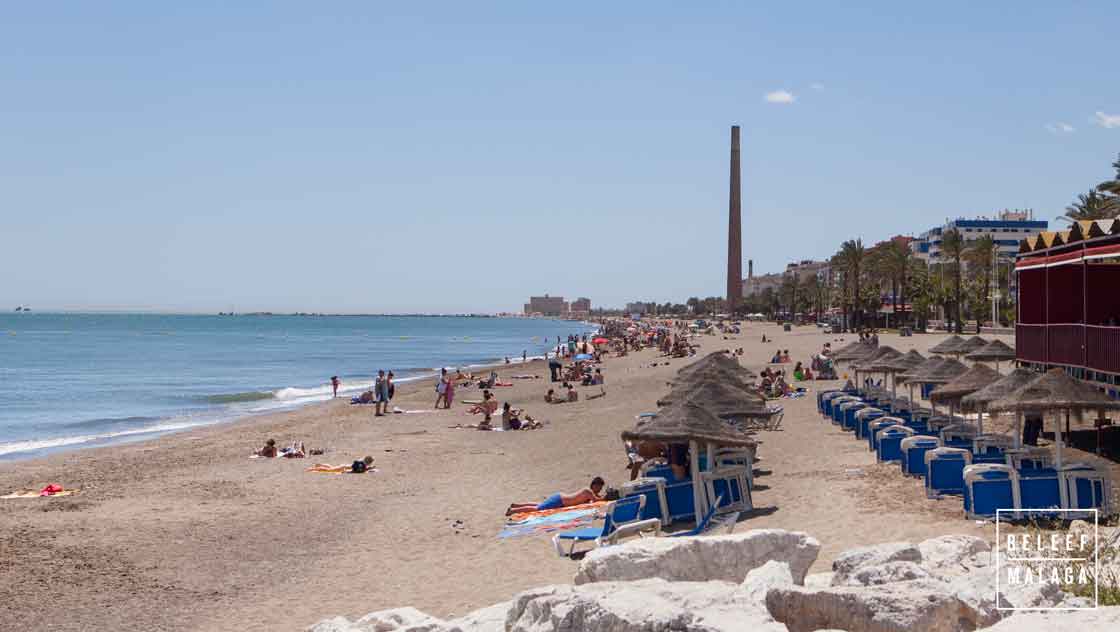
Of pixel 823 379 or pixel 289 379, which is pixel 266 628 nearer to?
pixel 823 379

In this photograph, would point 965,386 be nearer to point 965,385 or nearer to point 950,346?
point 965,385

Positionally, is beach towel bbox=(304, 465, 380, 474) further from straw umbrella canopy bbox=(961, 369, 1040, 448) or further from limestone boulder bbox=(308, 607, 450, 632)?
limestone boulder bbox=(308, 607, 450, 632)

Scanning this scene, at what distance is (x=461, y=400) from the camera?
1432 inches

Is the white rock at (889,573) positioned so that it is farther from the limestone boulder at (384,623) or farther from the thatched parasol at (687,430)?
the thatched parasol at (687,430)

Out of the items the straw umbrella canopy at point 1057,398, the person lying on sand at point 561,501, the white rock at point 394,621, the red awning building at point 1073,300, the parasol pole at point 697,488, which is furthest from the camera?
the red awning building at point 1073,300

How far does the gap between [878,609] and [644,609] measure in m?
1.29

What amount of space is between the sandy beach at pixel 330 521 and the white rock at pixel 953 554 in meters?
2.22

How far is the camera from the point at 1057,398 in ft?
36.9

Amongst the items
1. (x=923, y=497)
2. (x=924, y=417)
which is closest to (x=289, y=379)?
(x=924, y=417)

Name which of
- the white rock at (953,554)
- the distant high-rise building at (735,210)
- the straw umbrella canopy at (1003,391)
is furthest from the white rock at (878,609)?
the distant high-rise building at (735,210)

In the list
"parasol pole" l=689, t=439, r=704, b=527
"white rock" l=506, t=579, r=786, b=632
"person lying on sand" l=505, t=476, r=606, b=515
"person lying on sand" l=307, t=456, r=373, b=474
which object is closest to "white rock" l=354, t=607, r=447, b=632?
"white rock" l=506, t=579, r=786, b=632

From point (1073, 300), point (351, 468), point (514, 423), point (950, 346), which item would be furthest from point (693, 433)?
point (514, 423)

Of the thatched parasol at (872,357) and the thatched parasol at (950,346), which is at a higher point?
the thatched parasol at (950,346)

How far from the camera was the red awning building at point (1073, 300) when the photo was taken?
1588 cm
